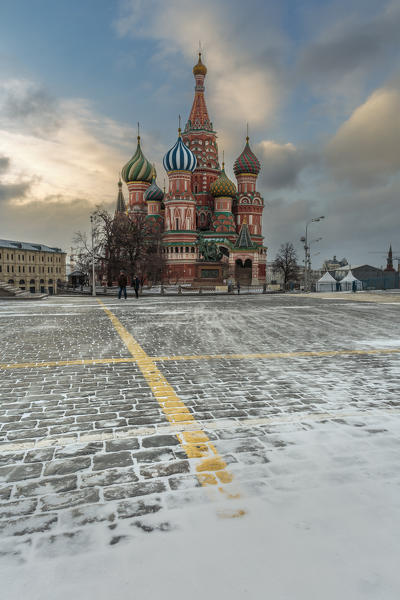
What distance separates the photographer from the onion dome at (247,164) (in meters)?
66.1

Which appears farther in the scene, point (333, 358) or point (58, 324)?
point (58, 324)

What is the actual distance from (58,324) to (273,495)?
1041 cm

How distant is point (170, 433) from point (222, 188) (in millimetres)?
61155

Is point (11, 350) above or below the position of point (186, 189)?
below

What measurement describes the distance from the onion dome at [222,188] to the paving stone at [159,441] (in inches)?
2405

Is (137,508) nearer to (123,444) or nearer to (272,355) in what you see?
(123,444)

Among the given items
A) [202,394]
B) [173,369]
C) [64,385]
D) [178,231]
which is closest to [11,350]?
[64,385]

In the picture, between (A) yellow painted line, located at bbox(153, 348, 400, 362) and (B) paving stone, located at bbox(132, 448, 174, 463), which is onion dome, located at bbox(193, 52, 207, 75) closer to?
(A) yellow painted line, located at bbox(153, 348, 400, 362)

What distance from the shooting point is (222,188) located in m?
61.8

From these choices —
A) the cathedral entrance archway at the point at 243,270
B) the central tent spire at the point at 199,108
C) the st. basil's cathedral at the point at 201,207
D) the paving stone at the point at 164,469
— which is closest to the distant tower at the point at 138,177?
the st. basil's cathedral at the point at 201,207

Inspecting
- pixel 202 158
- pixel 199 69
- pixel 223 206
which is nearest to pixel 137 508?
pixel 223 206

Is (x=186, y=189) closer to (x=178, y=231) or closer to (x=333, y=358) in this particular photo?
(x=178, y=231)

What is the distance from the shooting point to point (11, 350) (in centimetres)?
776

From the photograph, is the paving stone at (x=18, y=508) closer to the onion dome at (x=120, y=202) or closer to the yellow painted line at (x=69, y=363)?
the yellow painted line at (x=69, y=363)
